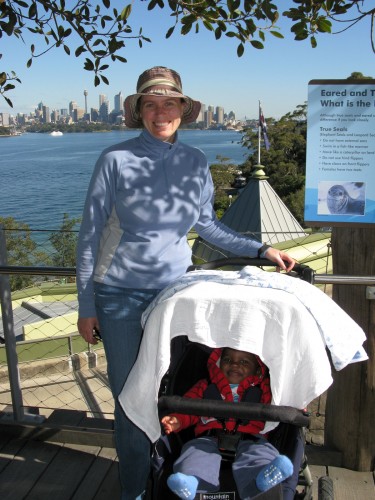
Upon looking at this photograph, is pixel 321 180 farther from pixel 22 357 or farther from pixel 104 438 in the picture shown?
pixel 22 357

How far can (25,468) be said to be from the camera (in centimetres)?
304

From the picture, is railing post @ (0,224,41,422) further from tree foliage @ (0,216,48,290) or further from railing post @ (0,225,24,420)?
Result: tree foliage @ (0,216,48,290)

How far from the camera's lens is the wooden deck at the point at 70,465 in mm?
2854

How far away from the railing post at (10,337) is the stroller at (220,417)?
1301 mm

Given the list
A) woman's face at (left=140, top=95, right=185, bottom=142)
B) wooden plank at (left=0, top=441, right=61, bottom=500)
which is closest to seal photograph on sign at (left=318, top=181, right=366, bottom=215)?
woman's face at (left=140, top=95, right=185, bottom=142)

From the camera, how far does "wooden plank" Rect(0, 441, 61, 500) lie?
2.88 meters

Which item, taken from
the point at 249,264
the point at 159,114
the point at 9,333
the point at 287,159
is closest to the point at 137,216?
the point at 159,114

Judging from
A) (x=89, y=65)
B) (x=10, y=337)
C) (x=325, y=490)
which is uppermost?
(x=89, y=65)

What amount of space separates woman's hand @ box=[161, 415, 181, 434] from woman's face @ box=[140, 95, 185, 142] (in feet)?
3.66

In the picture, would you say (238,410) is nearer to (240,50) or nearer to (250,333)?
(250,333)

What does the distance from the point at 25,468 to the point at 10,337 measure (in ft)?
2.39

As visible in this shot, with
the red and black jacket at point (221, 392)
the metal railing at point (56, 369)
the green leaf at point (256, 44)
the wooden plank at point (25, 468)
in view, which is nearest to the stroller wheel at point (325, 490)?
the red and black jacket at point (221, 392)

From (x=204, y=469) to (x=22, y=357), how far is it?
15740 mm

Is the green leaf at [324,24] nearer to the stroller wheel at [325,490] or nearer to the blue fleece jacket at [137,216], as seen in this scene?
the blue fleece jacket at [137,216]
